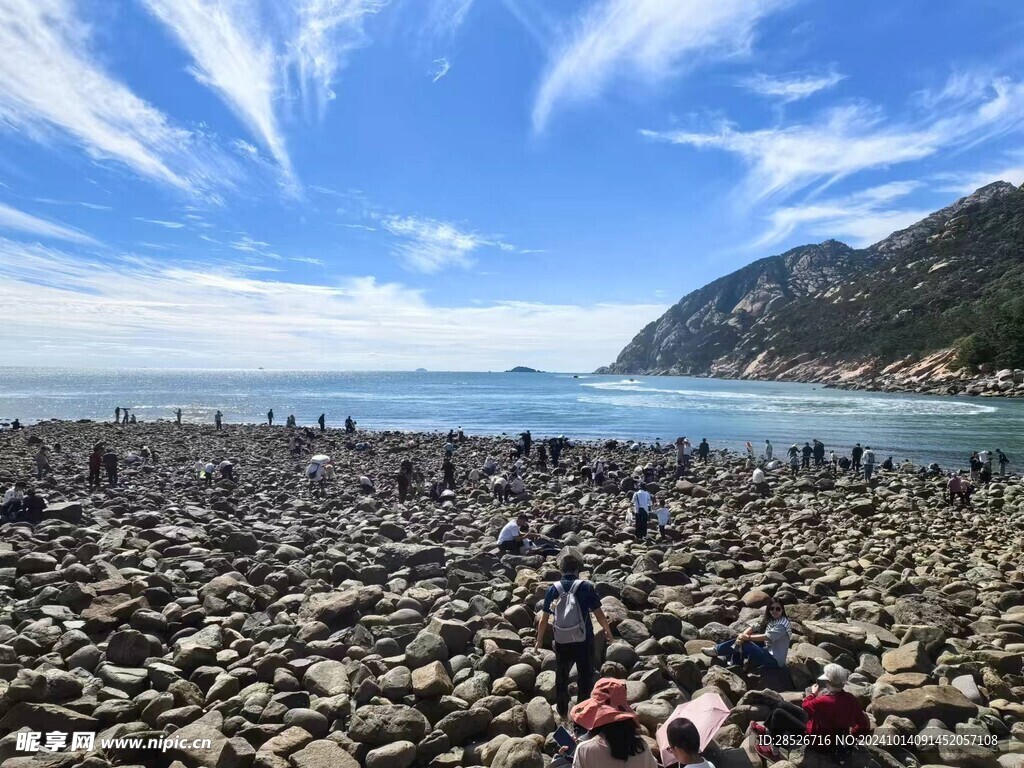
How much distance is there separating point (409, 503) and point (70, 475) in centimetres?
1560

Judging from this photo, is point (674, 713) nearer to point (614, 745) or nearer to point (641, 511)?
point (614, 745)

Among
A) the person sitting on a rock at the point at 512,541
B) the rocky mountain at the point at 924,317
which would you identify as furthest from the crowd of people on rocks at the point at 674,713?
the rocky mountain at the point at 924,317

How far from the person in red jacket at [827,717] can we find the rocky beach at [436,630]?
7.3 inches

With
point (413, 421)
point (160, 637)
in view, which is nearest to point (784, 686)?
point (160, 637)

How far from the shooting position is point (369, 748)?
5.48 metres

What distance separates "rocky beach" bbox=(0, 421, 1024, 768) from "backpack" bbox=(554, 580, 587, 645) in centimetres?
69

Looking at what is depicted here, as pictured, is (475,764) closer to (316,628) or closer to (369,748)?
(369,748)

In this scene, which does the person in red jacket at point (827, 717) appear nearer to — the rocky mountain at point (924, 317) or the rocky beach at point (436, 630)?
the rocky beach at point (436, 630)

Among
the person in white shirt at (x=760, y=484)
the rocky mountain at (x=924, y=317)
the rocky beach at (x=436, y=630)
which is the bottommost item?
the person in white shirt at (x=760, y=484)

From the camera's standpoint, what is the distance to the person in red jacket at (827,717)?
5.19m

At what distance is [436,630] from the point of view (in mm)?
7422

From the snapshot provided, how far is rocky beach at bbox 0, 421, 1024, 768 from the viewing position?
549 centimetres

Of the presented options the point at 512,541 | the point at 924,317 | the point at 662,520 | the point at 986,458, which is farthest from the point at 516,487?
the point at 924,317

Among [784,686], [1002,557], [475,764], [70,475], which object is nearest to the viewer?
[475,764]
